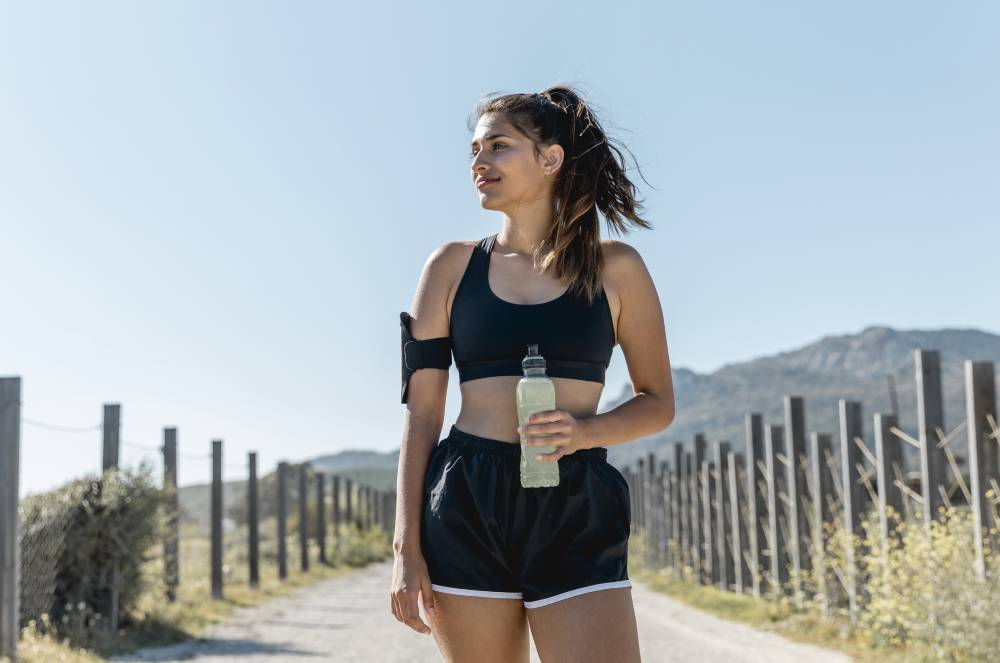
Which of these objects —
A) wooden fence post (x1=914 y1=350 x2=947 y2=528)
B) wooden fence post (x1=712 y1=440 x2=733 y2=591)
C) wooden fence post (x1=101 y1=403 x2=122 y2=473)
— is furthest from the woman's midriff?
wooden fence post (x1=712 y1=440 x2=733 y2=591)

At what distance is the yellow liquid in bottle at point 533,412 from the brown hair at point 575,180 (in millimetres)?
328

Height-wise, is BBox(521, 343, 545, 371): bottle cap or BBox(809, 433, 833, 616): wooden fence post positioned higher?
BBox(521, 343, 545, 371): bottle cap

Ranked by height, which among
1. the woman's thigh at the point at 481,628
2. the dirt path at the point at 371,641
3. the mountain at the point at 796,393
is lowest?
the dirt path at the point at 371,641

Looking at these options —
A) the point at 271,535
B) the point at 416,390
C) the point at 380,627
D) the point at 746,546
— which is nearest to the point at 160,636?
the point at 380,627

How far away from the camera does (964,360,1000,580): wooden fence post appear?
8445 mm

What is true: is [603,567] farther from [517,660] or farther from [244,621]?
[244,621]

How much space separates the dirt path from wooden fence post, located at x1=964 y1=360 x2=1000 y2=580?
6.64ft

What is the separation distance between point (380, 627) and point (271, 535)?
152 ft

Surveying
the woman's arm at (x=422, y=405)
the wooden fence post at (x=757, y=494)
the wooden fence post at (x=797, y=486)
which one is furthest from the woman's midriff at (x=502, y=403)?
the wooden fence post at (x=757, y=494)

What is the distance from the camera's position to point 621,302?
323 cm

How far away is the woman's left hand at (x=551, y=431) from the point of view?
2.89 meters

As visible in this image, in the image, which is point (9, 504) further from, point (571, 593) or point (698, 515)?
point (698, 515)

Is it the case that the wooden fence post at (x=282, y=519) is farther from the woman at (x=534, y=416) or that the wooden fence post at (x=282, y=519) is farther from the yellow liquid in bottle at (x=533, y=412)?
the yellow liquid in bottle at (x=533, y=412)

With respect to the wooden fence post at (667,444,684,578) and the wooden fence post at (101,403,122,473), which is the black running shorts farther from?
the wooden fence post at (667,444,684,578)
